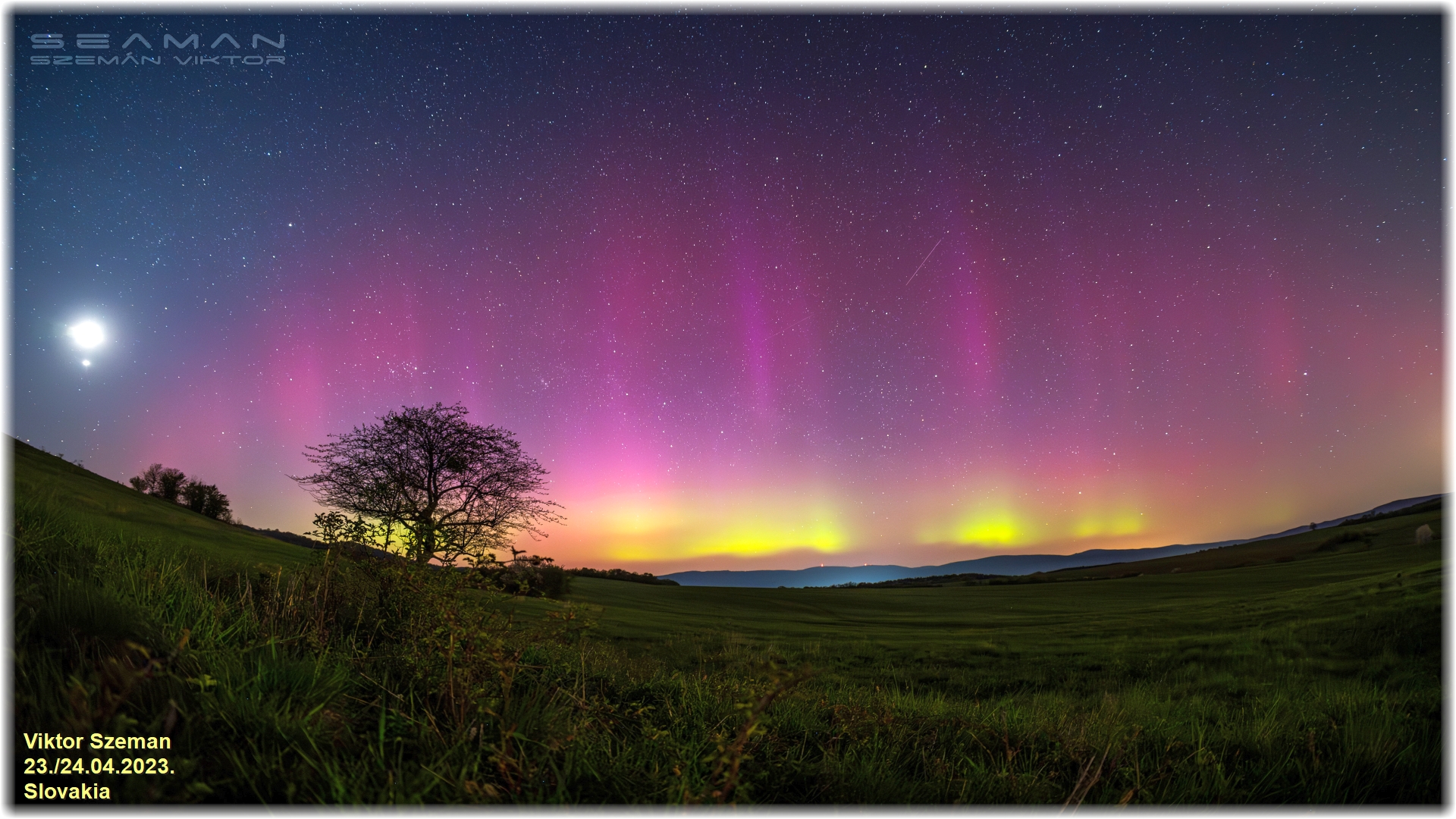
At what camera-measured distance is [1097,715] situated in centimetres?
511

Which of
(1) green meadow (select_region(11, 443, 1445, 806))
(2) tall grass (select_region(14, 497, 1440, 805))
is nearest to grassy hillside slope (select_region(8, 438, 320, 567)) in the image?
(1) green meadow (select_region(11, 443, 1445, 806))

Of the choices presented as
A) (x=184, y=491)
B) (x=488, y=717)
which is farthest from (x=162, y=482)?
(x=488, y=717)

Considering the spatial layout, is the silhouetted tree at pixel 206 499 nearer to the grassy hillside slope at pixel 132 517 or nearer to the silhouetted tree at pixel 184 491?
the silhouetted tree at pixel 184 491

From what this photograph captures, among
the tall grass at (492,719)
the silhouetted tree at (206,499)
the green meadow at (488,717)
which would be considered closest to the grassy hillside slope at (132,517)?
the green meadow at (488,717)

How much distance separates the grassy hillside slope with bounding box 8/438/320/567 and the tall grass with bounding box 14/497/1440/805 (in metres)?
0.61

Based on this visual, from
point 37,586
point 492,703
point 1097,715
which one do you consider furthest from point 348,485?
point 1097,715

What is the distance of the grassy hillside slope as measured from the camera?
571cm

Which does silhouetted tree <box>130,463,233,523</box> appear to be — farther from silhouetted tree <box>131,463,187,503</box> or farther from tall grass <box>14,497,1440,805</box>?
tall grass <box>14,497,1440,805</box>

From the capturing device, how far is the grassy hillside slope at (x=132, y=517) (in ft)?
18.7

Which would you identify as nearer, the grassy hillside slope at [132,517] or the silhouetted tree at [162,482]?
the grassy hillside slope at [132,517]

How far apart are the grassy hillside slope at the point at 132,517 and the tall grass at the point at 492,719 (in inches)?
24.2

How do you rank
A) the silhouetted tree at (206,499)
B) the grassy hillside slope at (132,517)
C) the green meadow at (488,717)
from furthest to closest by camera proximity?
the silhouetted tree at (206,499)
the grassy hillside slope at (132,517)
the green meadow at (488,717)

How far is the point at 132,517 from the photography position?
985 inches

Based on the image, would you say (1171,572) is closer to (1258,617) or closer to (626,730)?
(1258,617)
